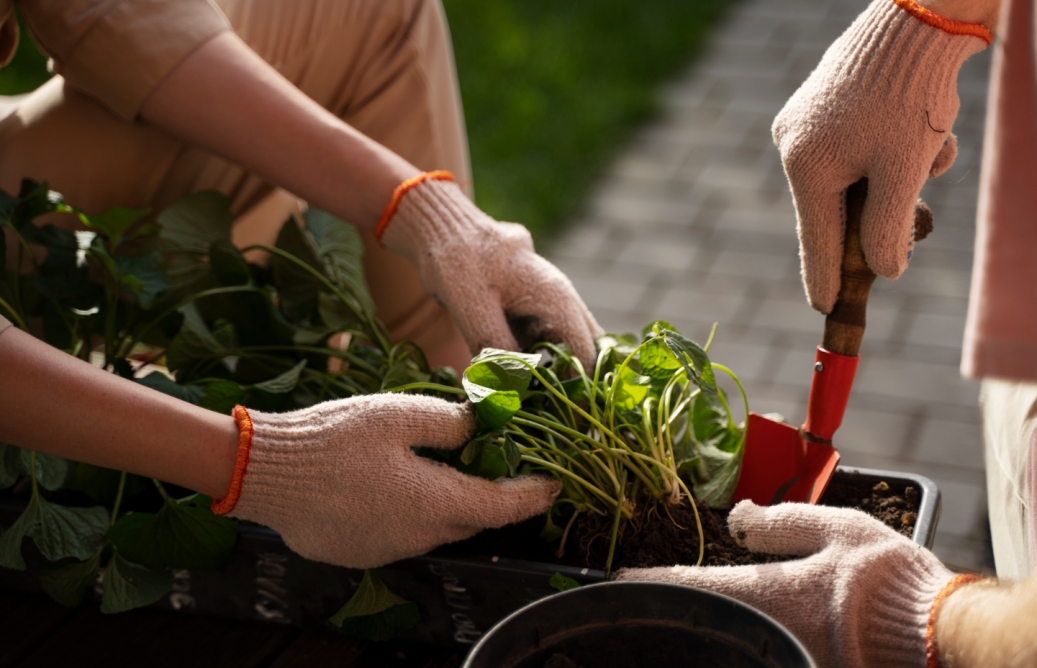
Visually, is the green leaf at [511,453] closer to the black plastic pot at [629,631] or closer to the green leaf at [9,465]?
the black plastic pot at [629,631]

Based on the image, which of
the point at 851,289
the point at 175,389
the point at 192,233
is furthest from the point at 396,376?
the point at 851,289

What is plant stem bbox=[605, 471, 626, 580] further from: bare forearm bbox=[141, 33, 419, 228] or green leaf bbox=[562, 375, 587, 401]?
bare forearm bbox=[141, 33, 419, 228]

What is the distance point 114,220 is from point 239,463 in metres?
0.39

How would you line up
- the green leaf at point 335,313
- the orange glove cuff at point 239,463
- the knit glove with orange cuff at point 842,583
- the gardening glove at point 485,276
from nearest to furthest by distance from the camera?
the knit glove with orange cuff at point 842,583
the orange glove cuff at point 239,463
the gardening glove at point 485,276
the green leaf at point 335,313

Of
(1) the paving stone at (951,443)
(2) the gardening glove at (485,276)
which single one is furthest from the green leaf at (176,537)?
(1) the paving stone at (951,443)

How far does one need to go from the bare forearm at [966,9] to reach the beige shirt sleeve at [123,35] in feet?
2.37

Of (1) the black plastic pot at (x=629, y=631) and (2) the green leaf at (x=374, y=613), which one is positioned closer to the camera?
(1) the black plastic pot at (x=629, y=631)

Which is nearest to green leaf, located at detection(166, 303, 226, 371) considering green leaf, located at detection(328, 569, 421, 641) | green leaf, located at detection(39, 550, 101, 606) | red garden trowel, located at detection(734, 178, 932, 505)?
green leaf, located at detection(39, 550, 101, 606)

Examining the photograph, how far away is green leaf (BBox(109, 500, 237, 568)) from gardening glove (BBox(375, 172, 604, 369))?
1.03 feet

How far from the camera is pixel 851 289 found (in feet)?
2.75

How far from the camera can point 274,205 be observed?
133 centimetres

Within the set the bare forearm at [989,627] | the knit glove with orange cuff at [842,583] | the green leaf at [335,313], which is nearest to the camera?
the bare forearm at [989,627]

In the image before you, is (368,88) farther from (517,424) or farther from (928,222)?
(928,222)

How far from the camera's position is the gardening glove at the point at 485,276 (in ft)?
3.25
